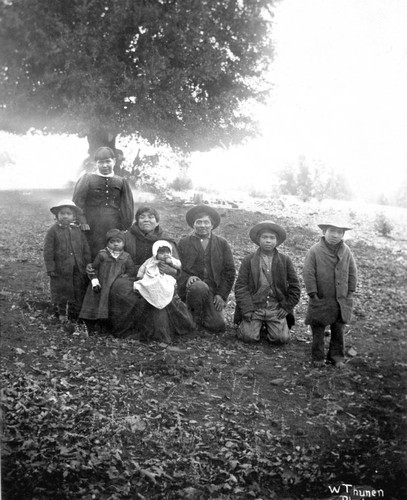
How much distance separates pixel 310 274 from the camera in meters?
5.88

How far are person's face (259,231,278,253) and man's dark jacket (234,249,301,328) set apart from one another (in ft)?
0.50

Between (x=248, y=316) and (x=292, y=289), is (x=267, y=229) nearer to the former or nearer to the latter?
(x=292, y=289)

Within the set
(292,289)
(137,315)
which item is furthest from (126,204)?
(292,289)

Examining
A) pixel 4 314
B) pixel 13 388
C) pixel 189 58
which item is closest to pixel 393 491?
pixel 13 388

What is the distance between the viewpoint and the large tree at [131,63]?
1278 centimetres

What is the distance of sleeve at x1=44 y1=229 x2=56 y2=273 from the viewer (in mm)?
6230

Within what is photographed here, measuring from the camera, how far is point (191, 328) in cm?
644

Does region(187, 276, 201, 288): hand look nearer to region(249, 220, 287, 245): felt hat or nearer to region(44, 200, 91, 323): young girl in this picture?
region(249, 220, 287, 245): felt hat

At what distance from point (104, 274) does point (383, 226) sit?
10.6 meters

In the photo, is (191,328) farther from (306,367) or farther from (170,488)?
Result: (170,488)

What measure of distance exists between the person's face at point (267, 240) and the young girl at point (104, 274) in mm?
1779

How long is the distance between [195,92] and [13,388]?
38.7 ft

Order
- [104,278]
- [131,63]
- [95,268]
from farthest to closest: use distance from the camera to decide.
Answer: [131,63], [95,268], [104,278]

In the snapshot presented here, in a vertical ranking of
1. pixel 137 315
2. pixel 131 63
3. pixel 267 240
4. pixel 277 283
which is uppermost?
pixel 131 63
